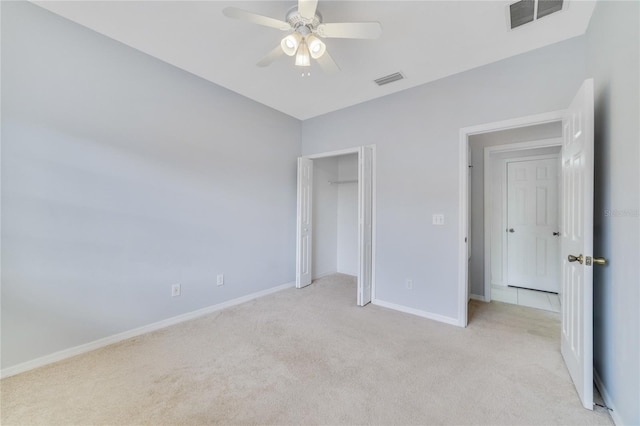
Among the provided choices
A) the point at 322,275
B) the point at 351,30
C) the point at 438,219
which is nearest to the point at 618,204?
the point at 438,219

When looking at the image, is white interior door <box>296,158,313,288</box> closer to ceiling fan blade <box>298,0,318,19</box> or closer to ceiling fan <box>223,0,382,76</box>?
ceiling fan <box>223,0,382,76</box>

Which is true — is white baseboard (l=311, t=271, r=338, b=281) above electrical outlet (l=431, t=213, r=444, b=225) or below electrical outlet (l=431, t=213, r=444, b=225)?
below

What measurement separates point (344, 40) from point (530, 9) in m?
1.40

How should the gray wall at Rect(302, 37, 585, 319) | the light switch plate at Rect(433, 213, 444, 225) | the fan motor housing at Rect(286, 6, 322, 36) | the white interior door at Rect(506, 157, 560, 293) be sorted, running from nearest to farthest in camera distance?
the fan motor housing at Rect(286, 6, 322, 36), the gray wall at Rect(302, 37, 585, 319), the light switch plate at Rect(433, 213, 444, 225), the white interior door at Rect(506, 157, 560, 293)

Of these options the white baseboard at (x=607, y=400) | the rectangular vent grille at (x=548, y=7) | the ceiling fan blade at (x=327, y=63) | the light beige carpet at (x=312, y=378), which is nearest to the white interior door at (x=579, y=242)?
the white baseboard at (x=607, y=400)

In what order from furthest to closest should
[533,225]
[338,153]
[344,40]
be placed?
[533,225], [338,153], [344,40]

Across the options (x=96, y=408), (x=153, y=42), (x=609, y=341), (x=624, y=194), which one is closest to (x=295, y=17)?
(x=153, y=42)

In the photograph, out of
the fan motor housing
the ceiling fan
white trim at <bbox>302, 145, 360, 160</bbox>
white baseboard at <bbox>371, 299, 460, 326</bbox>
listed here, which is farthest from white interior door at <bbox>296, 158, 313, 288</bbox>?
the fan motor housing

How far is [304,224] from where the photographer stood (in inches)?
162

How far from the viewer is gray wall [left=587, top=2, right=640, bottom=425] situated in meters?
1.31

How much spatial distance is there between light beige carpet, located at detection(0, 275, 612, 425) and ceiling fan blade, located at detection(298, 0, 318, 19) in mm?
2501

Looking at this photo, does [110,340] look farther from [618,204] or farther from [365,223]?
[618,204]

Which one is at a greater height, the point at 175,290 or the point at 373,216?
the point at 373,216

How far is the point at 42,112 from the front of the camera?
1981 millimetres
